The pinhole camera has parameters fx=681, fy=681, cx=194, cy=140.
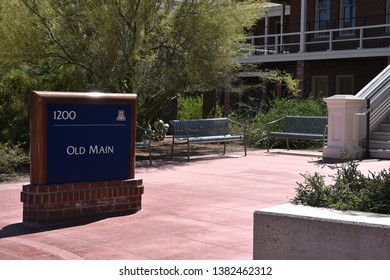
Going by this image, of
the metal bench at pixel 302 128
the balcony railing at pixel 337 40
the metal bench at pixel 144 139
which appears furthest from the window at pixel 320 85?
the metal bench at pixel 144 139

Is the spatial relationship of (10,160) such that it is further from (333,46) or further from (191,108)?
(333,46)

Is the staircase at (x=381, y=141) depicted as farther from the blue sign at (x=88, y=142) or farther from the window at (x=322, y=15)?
the window at (x=322, y=15)

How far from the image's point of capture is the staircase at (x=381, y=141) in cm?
1589

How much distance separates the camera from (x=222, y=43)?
1647cm

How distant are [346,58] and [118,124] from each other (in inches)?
761

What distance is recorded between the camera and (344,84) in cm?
→ 2864

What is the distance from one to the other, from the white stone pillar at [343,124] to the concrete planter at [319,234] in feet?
35.2

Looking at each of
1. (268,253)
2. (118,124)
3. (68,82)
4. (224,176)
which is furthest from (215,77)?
(268,253)

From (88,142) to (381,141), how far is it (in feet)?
32.5

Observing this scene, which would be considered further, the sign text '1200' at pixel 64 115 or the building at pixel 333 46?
the building at pixel 333 46

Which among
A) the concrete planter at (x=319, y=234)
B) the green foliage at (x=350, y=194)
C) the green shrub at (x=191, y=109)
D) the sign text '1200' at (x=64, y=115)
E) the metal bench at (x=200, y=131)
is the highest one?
the green shrub at (x=191, y=109)

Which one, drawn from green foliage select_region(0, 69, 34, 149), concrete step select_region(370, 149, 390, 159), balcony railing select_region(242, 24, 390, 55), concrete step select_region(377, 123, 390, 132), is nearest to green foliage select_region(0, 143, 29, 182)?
green foliage select_region(0, 69, 34, 149)

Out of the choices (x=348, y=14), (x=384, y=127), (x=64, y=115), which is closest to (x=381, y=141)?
(x=384, y=127)

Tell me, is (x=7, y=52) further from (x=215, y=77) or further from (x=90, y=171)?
(x=90, y=171)
